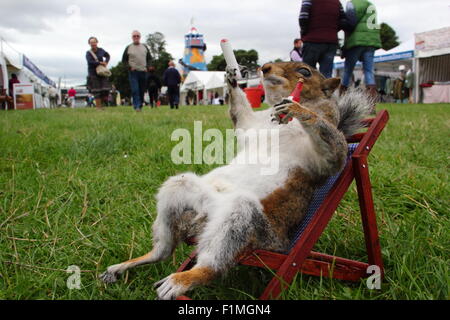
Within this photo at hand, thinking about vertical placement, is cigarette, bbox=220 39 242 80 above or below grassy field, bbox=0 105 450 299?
above

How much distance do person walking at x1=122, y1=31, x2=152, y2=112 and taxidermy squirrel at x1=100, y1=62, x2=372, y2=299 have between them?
271 inches

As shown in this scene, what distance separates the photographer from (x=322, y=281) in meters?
1.48

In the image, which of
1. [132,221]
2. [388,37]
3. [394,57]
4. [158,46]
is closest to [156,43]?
[158,46]

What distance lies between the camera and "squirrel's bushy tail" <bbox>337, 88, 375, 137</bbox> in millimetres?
1859

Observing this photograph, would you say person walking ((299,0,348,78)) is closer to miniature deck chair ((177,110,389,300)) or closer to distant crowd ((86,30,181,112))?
miniature deck chair ((177,110,389,300))

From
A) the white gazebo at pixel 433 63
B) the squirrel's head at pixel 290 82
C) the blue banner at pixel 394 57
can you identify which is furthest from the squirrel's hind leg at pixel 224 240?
the blue banner at pixel 394 57

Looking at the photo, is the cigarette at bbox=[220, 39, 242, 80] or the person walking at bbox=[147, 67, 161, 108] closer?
the cigarette at bbox=[220, 39, 242, 80]

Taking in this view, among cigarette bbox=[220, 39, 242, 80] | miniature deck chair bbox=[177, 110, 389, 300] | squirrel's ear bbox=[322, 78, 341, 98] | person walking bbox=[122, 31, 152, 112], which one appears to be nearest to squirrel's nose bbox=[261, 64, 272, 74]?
cigarette bbox=[220, 39, 242, 80]

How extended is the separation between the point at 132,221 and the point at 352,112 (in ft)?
4.36

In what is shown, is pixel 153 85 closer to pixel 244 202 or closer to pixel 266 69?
pixel 266 69

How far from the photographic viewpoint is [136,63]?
8.02 m

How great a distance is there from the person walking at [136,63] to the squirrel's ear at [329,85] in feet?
22.1

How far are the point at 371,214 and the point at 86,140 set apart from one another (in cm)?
298
